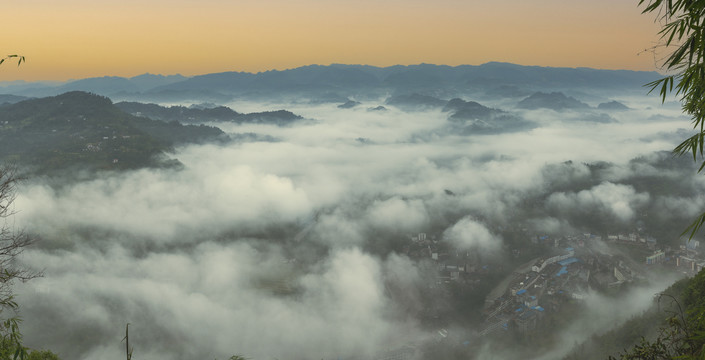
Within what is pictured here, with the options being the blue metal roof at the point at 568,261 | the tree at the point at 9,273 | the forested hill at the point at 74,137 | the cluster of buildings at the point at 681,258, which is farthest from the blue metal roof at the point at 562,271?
the forested hill at the point at 74,137

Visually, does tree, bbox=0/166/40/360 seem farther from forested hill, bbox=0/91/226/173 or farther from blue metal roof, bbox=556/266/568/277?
forested hill, bbox=0/91/226/173

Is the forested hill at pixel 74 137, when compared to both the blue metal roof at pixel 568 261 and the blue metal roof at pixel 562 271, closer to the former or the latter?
the blue metal roof at pixel 562 271

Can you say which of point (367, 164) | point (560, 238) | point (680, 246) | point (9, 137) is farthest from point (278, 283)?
point (367, 164)

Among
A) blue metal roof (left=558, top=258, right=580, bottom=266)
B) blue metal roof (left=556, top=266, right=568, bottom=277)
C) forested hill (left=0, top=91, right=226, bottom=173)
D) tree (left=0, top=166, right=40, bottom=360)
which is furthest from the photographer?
forested hill (left=0, top=91, right=226, bottom=173)

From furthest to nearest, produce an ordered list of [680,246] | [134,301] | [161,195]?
[161,195] < [680,246] < [134,301]

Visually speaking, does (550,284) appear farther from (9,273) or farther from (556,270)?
(9,273)

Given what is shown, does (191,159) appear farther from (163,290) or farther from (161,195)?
(163,290)

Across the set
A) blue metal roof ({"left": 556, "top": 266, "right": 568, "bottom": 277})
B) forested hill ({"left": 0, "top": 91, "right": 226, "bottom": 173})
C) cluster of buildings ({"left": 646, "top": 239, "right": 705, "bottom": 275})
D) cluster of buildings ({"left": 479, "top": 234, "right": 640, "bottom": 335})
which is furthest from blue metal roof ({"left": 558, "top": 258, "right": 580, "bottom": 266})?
forested hill ({"left": 0, "top": 91, "right": 226, "bottom": 173})

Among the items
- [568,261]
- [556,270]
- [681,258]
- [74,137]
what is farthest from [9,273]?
[74,137]
